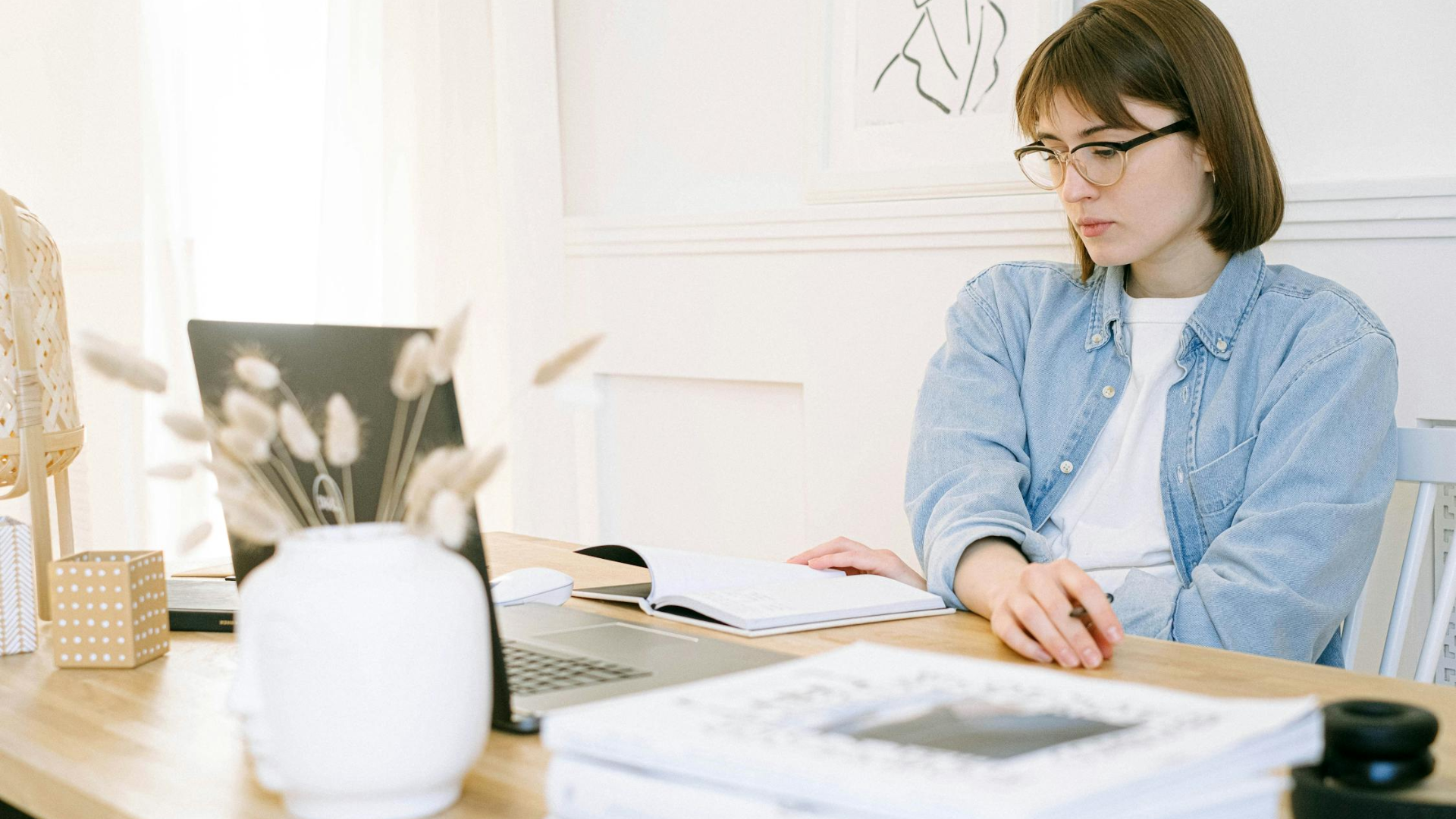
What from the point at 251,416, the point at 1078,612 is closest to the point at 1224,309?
the point at 1078,612

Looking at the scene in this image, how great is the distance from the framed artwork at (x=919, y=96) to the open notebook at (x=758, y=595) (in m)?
1.03

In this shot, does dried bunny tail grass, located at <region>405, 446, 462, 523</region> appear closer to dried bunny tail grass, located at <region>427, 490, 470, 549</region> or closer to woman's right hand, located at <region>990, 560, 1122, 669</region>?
dried bunny tail grass, located at <region>427, 490, 470, 549</region>

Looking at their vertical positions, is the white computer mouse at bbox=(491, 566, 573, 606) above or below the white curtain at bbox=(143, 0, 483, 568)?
below

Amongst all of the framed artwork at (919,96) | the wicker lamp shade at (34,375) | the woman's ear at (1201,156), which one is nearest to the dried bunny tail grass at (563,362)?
the wicker lamp shade at (34,375)

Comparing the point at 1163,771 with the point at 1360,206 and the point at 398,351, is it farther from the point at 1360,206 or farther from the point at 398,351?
the point at 1360,206

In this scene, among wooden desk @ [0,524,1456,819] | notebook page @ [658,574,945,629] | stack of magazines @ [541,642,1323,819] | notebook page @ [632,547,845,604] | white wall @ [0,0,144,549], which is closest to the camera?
stack of magazines @ [541,642,1323,819]

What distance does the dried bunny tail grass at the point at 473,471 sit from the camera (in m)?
0.65

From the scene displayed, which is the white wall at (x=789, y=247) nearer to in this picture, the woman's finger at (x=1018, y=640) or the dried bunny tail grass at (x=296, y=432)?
the woman's finger at (x=1018, y=640)

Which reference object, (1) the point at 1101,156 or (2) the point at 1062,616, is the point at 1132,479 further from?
(2) the point at 1062,616

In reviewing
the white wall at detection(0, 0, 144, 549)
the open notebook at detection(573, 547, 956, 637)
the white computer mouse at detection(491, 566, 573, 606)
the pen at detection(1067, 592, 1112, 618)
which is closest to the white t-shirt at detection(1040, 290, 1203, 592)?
the open notebook at detection(573, 547, 956, 637)

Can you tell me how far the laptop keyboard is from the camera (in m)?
0.90

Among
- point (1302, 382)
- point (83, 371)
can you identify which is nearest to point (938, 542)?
point (1302, 382)

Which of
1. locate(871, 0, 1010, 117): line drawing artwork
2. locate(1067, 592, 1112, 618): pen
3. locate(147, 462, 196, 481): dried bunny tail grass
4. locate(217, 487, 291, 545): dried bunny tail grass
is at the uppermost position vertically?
locate(871, 0, 1010, 117): line drawing artwork

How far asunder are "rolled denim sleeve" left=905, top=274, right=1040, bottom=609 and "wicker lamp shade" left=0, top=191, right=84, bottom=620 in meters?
0.90
